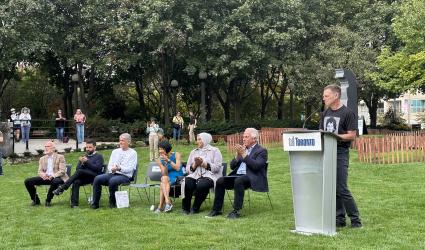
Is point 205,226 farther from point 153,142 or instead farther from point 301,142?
point 153,142

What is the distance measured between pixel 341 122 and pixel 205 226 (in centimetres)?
229

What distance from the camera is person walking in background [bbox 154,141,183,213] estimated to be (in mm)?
9117

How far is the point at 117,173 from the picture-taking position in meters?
9.94

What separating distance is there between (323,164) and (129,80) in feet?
108

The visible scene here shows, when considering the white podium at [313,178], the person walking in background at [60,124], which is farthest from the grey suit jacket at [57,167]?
the person walking in background at [60,124]

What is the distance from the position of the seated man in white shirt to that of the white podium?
12.6 feet

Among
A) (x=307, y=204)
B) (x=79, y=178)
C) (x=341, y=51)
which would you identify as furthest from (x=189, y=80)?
(x=307, y=204)

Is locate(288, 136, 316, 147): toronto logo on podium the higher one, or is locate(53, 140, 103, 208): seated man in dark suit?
locate(288, 136, 316, 147): toronto logo on podium

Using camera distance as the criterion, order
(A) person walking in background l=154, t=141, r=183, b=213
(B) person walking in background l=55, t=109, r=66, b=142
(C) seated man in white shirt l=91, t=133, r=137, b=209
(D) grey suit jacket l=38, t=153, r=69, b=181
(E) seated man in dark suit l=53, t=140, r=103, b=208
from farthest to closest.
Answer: (B) person walking in background l=55, t=109, r=66, b=142, (D) grey suit jacket l=38, t=153, r=69, b=181, (E) seated man in dark suit l=53, t=140, r=103, b=208, (C) seated man in white shirt l=91, t=133, r=137, b=209, (A) person walking in background l=154, t=141, r=183, b=213

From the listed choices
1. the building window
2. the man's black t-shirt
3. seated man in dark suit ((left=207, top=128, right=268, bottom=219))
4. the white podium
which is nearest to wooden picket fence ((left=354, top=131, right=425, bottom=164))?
seated man in dark suit ((left=207, top=128, right=268, bottom=219))

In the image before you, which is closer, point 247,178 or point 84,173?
point 247,178

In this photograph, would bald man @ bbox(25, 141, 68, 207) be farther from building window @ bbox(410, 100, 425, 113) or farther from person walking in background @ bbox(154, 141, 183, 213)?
building window @ bbox(410, 100, 425, 113)

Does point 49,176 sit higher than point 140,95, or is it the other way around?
point 140,95

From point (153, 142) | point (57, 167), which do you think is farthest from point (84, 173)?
point (153, 142)
